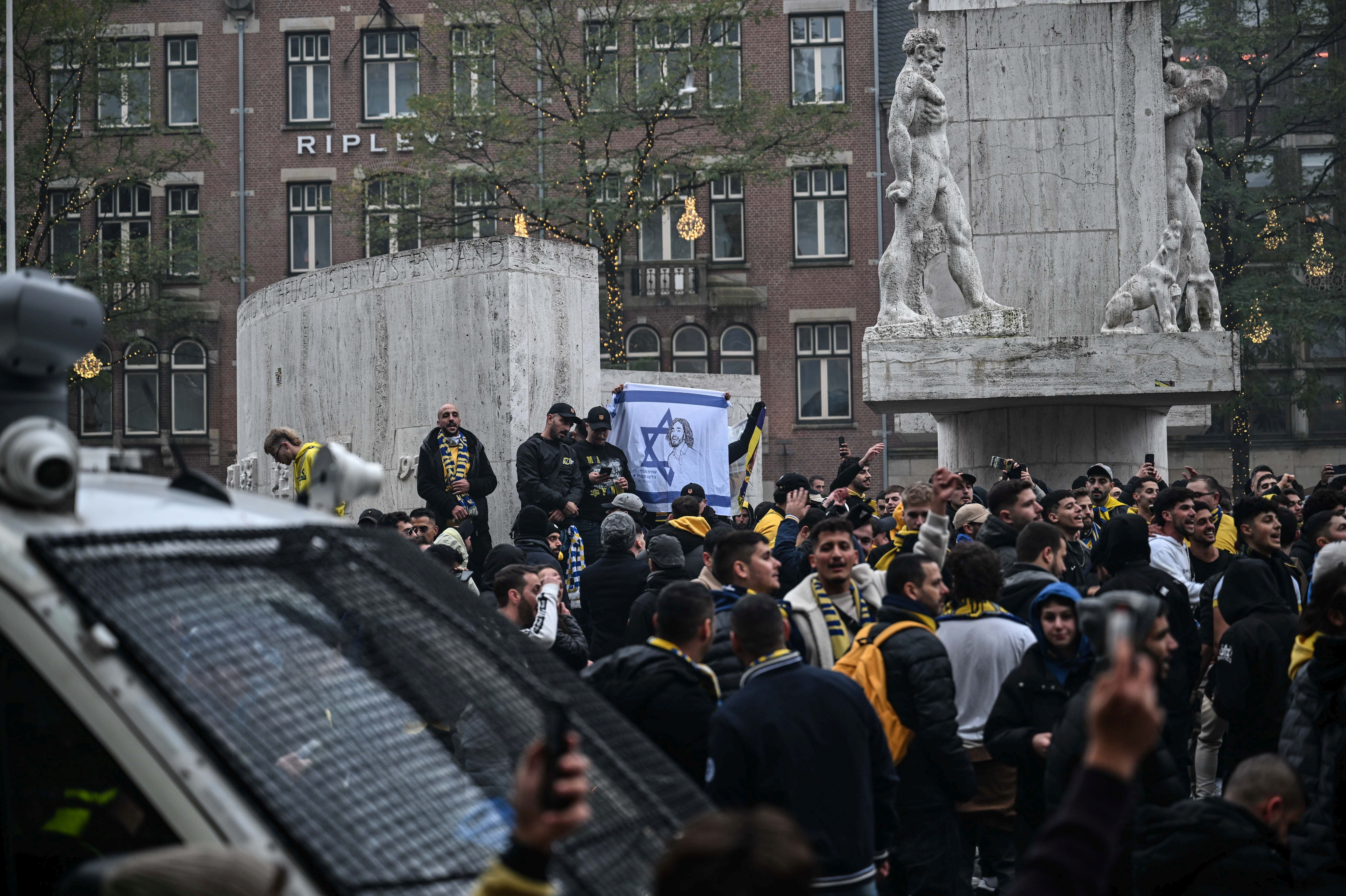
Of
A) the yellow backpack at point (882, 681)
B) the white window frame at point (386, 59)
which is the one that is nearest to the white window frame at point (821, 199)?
the white window frame at point (386, 59)

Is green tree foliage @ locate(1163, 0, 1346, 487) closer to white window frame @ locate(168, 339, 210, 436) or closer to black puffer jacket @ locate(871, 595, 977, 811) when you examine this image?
white window frame @ locate(168, 339, 210, 436)

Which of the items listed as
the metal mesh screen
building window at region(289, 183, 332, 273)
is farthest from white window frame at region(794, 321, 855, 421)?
the metal mesh screen

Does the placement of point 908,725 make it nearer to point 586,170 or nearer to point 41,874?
point 41,874

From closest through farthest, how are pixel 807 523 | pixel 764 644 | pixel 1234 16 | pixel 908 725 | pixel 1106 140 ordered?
pixel 764 644 → pixel 908 725 → pixel 807 523 → pixel 1106 140 → pixel 1234 16

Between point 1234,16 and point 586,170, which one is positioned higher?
point 1234,16

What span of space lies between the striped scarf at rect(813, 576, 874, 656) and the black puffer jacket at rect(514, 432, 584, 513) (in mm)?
5690

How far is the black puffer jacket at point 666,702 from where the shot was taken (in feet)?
16.7

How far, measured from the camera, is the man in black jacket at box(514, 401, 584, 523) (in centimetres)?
1204

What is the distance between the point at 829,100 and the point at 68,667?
37.3 meters

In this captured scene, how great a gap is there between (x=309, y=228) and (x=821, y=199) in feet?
41.5

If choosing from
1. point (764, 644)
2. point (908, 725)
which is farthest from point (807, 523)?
point (764, 644)

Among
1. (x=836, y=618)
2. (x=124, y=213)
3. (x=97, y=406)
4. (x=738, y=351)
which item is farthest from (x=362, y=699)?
(x=124, y=213)

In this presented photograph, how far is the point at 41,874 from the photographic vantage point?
2.54m

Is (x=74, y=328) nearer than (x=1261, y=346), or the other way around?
(x=74, y=328)
